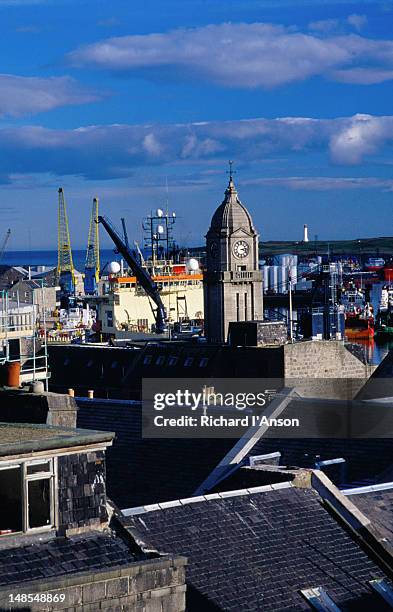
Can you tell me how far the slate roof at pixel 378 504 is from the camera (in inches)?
784

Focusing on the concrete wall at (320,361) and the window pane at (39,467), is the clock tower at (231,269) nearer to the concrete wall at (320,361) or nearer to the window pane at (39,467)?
the concrete wall at (320,361)

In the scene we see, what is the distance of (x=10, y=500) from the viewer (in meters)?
13.0

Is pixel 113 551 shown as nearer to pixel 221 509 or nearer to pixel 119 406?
pixel 221 509

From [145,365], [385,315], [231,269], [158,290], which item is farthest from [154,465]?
[385,315]

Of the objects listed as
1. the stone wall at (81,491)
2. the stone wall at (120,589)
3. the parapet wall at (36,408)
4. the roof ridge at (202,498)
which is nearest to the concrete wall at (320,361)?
the roof ridge at (202,498)

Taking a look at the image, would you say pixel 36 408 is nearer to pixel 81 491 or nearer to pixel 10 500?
pixel 81 491

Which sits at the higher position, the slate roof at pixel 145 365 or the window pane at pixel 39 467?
the window pane at pixel 39 467

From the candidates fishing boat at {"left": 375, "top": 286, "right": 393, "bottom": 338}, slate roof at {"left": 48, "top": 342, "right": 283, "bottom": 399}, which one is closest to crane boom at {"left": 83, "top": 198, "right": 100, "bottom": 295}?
fishing boat at {"left": 375, "top": 286, "right": 393, "bottom": 338}

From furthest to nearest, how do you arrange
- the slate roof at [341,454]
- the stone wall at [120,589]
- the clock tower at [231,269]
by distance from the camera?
the clock tower at [231,269] < the slate roof at [341,454] < the stone wall at [120,589]

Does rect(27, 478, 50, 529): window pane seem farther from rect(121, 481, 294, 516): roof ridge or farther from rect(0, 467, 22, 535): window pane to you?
rect(121, 481, 294, 516): roof ridge

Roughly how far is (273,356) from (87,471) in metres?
43.2

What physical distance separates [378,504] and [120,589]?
8.86 metres

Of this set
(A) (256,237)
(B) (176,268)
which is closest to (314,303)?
(B) (176,268)

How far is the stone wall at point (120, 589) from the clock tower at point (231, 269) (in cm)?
6471
